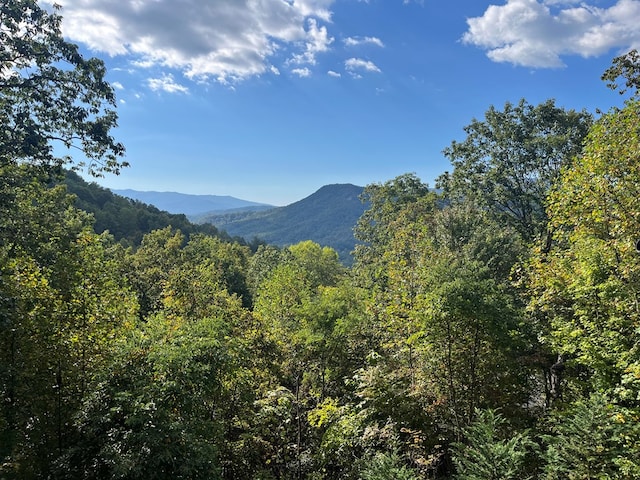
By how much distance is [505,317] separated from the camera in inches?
374

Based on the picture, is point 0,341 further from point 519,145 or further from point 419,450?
point 519,145

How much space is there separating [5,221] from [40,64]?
181 inches

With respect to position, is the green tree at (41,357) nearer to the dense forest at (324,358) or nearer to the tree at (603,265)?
the dense forest at (324,358)

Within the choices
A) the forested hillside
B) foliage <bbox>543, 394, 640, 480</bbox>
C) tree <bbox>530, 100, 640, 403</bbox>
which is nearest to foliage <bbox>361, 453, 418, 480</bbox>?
foliage <bbox>543, 394, 640, 480</bbox>

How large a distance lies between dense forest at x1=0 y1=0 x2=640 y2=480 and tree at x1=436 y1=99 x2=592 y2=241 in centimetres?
972

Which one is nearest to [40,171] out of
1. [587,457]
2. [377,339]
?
[377,339]

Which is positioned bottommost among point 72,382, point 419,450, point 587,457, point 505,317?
point 419,450

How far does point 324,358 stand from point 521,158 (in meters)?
16.9

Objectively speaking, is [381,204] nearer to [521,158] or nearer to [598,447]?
[521,158]

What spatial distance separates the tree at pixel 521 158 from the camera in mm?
21797

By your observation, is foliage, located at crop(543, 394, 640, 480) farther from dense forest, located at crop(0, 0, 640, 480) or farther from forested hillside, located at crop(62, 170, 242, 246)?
forested hillside, located at crop(62, 170, 242, 246)

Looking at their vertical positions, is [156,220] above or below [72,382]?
above

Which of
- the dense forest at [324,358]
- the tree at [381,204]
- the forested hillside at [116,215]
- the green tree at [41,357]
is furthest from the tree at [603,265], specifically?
the forested hillside at [116,215]

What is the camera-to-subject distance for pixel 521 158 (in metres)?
23.2
